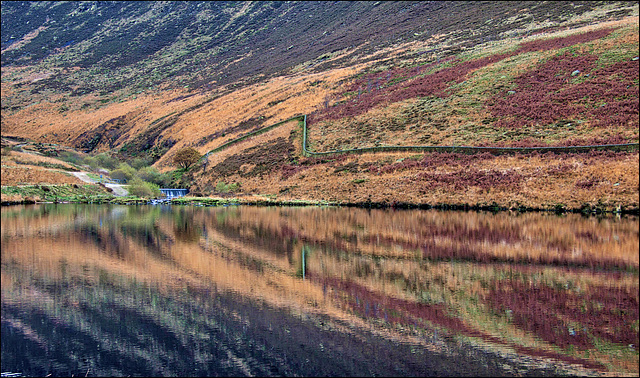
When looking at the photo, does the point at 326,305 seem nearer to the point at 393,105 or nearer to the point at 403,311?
the point at 403,311

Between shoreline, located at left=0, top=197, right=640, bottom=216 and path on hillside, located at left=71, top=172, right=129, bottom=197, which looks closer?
shoreline, located at left=0, top=197, right=640, bottom=216

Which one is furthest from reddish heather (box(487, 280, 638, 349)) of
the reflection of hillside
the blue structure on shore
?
the blue structure on shore

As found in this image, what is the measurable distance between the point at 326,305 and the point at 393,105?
52.4 meters

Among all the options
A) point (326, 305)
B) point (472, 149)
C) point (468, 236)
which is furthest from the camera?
point (472, 149)

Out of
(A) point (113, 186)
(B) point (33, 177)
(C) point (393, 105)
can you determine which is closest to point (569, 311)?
(C) point (393, 105)

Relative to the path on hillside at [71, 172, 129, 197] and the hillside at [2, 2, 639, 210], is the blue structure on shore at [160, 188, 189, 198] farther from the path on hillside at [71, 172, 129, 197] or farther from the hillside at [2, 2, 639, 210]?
the path on hillside at [71, 172, 129, 197]

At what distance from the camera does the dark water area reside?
32.0ft

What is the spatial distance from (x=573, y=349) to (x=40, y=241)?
22502 millimetres

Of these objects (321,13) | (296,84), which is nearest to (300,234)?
(296,84)

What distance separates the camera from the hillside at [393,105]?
40.1 meters

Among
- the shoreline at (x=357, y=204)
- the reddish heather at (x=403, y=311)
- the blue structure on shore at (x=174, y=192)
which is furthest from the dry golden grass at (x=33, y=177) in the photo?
the reddish heather at (x=403, y=311)

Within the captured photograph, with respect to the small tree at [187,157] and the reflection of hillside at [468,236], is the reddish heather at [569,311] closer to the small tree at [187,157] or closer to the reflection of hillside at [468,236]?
the reflection of hillside at [468,236]

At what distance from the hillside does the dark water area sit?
16120 millimetres

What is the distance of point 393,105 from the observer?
6269 centimetres
